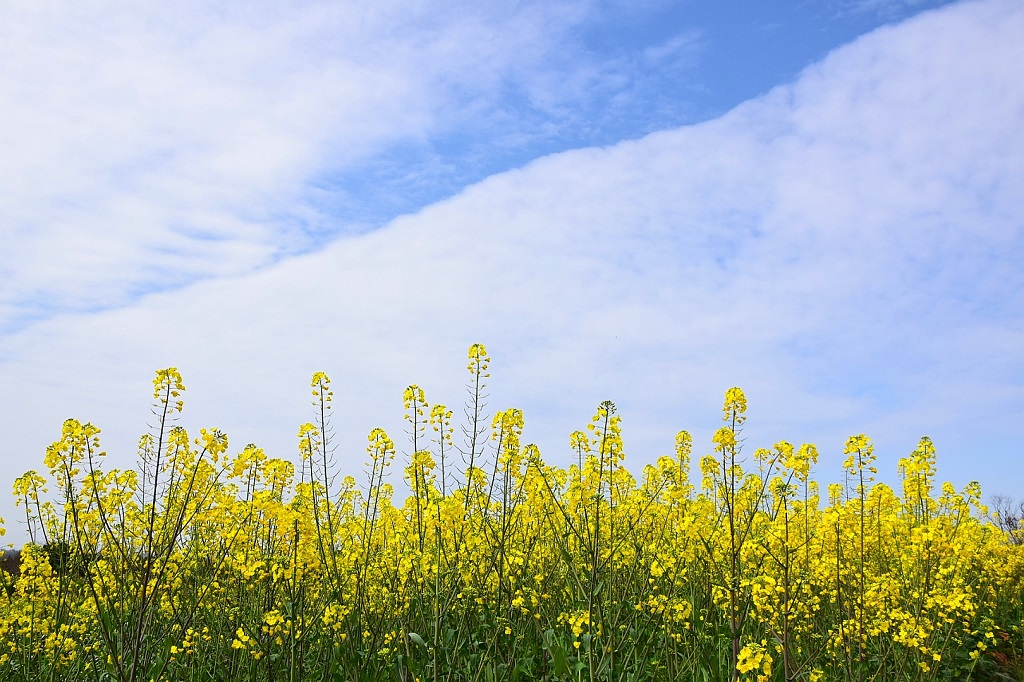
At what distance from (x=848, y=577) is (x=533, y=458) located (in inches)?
105

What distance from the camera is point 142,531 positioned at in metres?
6.69

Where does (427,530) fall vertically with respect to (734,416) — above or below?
below

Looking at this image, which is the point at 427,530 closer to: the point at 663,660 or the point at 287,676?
the point at 287,676

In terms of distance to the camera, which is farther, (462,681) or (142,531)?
(142,531)

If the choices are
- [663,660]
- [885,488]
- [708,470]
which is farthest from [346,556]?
[885,488]

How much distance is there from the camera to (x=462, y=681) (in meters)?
5.88

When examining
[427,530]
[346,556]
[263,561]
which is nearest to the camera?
[263,561]

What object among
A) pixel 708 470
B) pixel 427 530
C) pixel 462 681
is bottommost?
pixel 462 681

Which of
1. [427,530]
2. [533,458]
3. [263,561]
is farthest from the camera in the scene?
[427,530]

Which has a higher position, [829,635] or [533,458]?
[533,458]

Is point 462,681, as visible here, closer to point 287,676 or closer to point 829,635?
point 287,676

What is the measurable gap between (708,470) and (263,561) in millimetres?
3020

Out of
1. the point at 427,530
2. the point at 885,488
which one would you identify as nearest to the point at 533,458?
the point at 427,530

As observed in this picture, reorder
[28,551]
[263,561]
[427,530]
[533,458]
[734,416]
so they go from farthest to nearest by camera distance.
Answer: [28,551] → [427,530] → [533,458] → [263,561] → [734,416]
